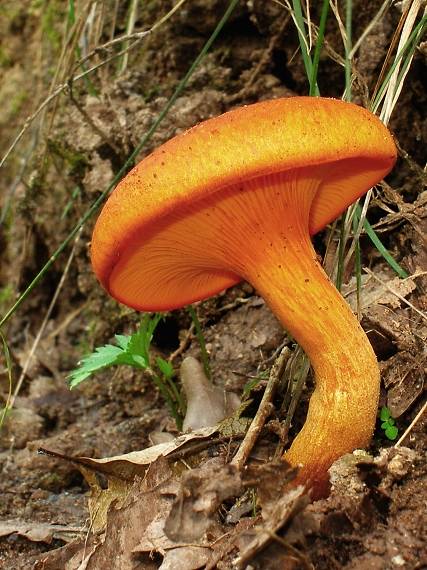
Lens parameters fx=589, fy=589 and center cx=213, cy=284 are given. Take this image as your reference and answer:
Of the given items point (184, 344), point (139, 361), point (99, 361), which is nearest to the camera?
point (99, 361)

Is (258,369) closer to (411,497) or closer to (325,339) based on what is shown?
(325,339)

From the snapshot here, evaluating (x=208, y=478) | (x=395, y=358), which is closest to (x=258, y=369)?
(x=395, y=358)

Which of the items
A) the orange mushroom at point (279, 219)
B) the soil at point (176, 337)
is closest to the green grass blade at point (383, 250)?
the soil at point (176, 337)

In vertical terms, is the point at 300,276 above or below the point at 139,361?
above

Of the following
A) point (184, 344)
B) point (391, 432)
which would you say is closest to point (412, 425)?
point (391, 432)

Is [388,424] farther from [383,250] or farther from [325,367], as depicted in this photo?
[383,250]

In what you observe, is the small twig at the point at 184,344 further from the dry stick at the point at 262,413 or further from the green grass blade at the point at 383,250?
the green grass blade at the point at 383,250

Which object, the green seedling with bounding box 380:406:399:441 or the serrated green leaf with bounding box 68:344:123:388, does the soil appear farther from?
the serrated green leaf with bounding box 68:344:123:388
